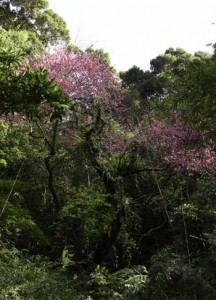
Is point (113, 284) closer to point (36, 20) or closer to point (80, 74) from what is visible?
point (80, 74)

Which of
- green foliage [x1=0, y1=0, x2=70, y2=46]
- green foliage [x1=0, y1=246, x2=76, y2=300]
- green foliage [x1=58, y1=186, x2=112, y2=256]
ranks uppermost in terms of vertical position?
green foliage [x1=0, y1=0, x2=70, y2=46]

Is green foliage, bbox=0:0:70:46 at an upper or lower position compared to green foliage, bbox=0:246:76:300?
upper

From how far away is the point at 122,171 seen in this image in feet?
28.7

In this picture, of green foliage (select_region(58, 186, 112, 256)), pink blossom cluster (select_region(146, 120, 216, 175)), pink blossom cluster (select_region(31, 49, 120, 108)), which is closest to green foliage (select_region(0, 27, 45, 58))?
pink blossom cluster (select_region(31, 49, 120, 108))

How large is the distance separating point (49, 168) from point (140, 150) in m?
2.05

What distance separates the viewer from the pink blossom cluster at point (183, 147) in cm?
822

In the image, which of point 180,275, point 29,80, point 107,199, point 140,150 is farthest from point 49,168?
point 29,80

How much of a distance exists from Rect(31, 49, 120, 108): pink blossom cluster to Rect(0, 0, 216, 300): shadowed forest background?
0.08 feet

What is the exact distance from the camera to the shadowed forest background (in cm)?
607

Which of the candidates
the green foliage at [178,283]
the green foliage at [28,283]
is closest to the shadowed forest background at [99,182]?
the green foliage at [28,283]

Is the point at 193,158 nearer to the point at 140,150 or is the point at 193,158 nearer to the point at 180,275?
the point at 140,150

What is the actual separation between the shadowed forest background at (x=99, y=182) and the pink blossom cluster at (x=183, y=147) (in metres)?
0.02

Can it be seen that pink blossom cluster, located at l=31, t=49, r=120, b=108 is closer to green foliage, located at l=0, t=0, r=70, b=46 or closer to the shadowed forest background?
the shadowed forest background

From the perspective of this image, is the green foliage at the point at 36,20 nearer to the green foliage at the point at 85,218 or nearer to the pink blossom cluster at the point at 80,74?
the pink blossom cluster at the point at 80,74
